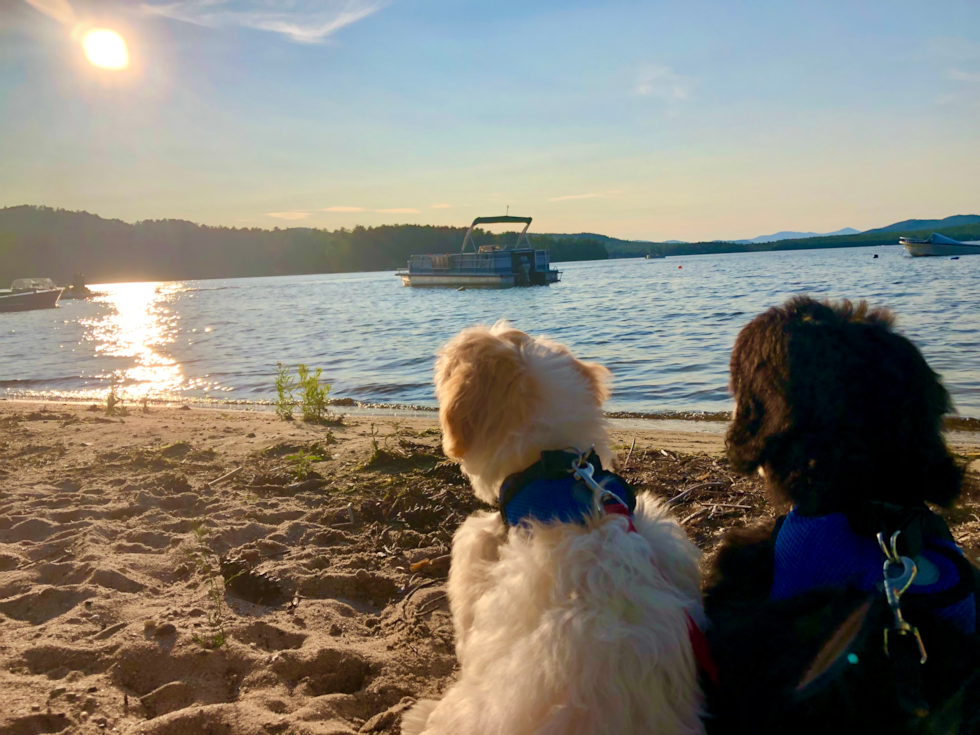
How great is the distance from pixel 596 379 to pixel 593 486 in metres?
0.73

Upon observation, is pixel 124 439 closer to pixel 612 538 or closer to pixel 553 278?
pixel 612 538

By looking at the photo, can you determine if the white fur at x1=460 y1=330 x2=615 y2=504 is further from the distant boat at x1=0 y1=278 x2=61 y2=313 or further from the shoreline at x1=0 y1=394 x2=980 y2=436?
the distant boat at x1=0 y1=278 x2=61 y2=313

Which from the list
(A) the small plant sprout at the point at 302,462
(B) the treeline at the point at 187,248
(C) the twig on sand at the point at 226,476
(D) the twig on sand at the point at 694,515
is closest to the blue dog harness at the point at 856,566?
(D) the twig on sand at the point at 694,515

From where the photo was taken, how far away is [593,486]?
2.17 metres

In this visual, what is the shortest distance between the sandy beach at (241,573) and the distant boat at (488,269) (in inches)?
1473

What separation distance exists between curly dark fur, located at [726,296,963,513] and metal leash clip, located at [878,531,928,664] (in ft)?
0.65

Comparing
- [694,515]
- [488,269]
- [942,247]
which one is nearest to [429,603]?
[694,515]

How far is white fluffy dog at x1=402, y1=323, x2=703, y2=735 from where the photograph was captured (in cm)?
166

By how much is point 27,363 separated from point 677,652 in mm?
21139

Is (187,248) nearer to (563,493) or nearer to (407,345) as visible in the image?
(407,345)

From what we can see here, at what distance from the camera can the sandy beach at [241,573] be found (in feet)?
8.06

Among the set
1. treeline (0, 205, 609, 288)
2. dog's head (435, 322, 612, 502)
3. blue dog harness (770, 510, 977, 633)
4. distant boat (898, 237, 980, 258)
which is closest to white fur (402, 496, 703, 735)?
blue dog harness (770, 510, 977, 633)

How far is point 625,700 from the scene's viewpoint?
5.38ft

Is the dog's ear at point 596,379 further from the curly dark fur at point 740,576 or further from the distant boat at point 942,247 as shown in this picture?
the distant boat at point 942,247
